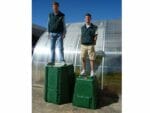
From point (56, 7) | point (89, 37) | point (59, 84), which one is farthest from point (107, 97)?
point (56, 7)

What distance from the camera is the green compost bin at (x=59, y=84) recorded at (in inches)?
176

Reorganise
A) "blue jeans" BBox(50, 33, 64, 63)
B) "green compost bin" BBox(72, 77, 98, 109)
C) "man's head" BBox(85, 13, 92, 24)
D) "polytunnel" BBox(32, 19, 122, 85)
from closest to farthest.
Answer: "man's head" BBox(85, 13, 92, 24)
"green compost bin" BBox(72, 77, 98, 109)
"blue jeans" BBox(50, 33, 64, 63)
"polytunnel" BBox(32, 19, 122, 85)

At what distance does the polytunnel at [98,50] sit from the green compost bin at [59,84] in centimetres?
42

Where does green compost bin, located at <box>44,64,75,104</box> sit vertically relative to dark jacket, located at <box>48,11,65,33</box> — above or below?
below

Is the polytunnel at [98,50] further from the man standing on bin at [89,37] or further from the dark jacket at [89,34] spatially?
the dark jacket at [89,34]

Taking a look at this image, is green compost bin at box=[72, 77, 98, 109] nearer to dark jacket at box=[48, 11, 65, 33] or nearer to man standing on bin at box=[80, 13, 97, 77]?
man standing on bin at box=[80, 13, 97, 77]

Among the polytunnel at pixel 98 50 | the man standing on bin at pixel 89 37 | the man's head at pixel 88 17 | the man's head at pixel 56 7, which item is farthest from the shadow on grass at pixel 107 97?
the man's head at pixel 56 7

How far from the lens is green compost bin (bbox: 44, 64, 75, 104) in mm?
4469

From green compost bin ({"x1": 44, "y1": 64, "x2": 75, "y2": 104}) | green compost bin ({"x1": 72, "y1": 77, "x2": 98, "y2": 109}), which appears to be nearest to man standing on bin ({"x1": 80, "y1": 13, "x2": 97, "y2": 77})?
green compost bin ({"x1": 72, "y1": 77, "x2": 98, "y2": 109})

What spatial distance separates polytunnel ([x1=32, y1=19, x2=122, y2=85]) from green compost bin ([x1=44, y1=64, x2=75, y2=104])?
424mm
